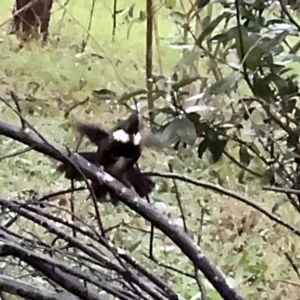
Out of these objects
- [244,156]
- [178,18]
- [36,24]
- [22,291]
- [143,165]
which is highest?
[36,24]

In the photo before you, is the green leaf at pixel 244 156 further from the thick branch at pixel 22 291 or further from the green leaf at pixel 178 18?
the thick branch at pixel 22 291

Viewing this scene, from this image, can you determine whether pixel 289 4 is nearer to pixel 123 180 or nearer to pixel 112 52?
pixel 123 180

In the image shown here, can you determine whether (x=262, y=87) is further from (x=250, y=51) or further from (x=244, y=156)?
(x=244, y=156)

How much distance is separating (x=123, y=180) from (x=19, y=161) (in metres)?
1.45

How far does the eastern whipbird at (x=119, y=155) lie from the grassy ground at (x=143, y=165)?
0.26 feet

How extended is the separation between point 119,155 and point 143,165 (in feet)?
3.94

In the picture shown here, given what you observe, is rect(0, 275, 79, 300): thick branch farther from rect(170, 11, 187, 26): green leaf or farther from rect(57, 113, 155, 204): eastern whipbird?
rect(170, 11, 187, 26): green leaf

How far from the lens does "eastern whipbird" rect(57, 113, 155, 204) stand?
802 millimetres

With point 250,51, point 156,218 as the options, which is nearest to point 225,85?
point 250,51

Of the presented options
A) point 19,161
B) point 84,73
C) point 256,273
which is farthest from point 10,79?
point 256,273

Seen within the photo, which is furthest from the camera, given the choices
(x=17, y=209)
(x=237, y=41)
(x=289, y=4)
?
(x=289, y=4)

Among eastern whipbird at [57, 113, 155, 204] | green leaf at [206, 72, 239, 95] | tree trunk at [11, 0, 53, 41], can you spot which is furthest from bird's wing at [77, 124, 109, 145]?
tree trunk at [11, 0, 53, 41]

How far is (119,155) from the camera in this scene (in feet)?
3.13

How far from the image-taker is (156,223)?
24.6 inches
